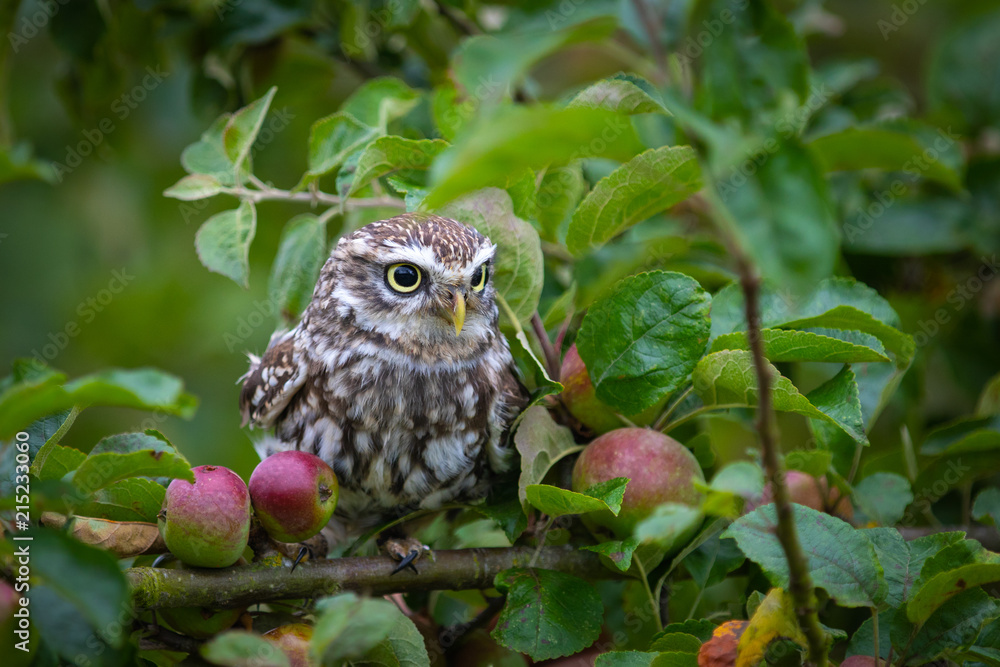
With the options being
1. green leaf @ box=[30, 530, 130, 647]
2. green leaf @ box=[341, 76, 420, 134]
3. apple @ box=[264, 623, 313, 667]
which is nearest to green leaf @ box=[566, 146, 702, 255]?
green leaf @ box=[341, 76, 420, 134]

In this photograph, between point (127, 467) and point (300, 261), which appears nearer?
point (127, 467)

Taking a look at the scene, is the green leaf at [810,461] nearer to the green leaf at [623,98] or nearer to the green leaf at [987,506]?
the green leaf at [987,506]

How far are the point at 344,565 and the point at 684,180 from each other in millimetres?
1355

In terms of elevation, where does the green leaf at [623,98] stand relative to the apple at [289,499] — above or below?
above

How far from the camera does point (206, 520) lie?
199cm

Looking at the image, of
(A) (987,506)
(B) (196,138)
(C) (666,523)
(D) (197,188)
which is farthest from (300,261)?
(B) (196,138)

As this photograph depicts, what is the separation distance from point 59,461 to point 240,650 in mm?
816

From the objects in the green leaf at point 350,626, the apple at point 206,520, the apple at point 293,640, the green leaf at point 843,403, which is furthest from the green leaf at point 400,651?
the green leaf at point 843,403

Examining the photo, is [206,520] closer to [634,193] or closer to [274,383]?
[274,383]

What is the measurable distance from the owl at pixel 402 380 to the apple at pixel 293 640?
1.98 ft

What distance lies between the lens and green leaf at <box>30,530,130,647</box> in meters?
1.50

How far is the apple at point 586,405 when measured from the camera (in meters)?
2.49

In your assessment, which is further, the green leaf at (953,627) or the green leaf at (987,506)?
the green leaf at (987,506)

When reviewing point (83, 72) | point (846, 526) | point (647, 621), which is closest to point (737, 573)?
point (647, 621)
